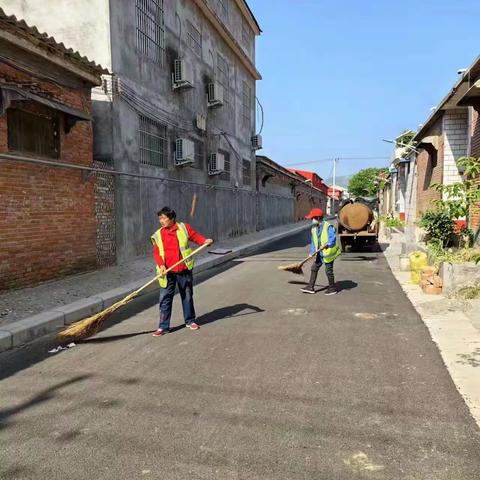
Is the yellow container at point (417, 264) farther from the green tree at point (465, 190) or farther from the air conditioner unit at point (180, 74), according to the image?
the air conditioner unit at point (180, 74)

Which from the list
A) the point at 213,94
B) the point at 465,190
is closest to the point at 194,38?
the point at 213,94

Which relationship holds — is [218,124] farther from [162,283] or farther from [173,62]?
[162,283]

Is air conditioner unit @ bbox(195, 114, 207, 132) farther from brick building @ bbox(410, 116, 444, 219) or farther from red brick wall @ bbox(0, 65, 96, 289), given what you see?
brick building @ bbox(410, 116, 444, 219)

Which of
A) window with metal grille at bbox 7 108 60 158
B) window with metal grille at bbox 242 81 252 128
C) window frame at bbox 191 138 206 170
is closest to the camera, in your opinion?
window with metal grille at bbox 7 108 60 158

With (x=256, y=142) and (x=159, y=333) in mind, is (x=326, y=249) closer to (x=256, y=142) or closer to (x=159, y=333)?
(x=159, y=333)

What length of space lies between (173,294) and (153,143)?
864 centimetres

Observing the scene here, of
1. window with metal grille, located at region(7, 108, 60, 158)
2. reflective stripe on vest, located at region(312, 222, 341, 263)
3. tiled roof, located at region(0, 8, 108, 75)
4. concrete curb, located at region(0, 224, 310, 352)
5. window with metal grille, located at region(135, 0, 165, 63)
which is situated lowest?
concrete curb, located at region(0, 224, 310, 352)

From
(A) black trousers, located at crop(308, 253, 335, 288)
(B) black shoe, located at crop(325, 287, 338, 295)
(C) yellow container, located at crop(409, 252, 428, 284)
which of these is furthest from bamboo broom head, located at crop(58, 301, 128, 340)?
(C) yellow container, located at crop(409, 252, 428, 284)

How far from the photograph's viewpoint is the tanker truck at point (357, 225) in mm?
15133

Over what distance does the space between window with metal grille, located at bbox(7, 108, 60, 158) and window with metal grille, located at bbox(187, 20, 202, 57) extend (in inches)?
360

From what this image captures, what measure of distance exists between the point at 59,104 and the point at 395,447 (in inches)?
317

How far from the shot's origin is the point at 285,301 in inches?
308

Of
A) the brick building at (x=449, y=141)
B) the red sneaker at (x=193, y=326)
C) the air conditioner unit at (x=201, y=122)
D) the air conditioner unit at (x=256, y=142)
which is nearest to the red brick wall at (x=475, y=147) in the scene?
the brick building at (x=449, y=141)

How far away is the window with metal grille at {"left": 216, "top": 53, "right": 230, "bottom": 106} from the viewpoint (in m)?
20.4
